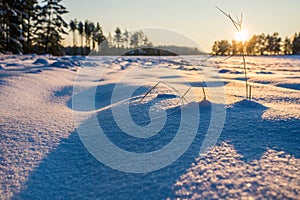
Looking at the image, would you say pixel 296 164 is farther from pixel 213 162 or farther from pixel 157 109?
pixel 157 109

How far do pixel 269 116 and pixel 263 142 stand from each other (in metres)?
0.29

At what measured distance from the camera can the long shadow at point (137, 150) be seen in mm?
653

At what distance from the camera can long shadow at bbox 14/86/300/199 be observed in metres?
0.65

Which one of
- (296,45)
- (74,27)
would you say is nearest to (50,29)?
(74,27)

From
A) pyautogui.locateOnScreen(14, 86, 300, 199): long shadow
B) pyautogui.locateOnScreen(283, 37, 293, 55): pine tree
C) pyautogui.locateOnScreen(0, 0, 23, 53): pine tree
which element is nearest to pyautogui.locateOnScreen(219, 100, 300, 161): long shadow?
pyautogui.locateOnScreen(14, 86, 300, 199): long shadow

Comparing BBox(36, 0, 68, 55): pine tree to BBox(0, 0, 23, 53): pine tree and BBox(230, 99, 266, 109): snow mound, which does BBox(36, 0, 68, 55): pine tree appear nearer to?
BBox(0, 0, 23, 53): pine tree

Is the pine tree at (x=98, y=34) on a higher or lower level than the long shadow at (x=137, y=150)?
higher

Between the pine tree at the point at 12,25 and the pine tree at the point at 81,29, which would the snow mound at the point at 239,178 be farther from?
the pine tree at the point at 81,29

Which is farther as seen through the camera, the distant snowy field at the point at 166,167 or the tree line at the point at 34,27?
the tree line at the point at 34,27

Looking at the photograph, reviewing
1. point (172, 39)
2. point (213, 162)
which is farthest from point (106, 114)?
point (213, 162)

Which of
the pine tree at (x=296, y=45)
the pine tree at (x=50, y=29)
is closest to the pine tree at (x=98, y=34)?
the pine tree at (x=50, y=29)

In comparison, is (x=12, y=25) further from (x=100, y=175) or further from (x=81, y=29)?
(x=81, y=29)

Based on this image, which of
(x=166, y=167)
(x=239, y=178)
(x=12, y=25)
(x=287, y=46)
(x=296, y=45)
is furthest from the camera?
(x=287, y=46)

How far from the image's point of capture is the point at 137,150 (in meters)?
0.86
